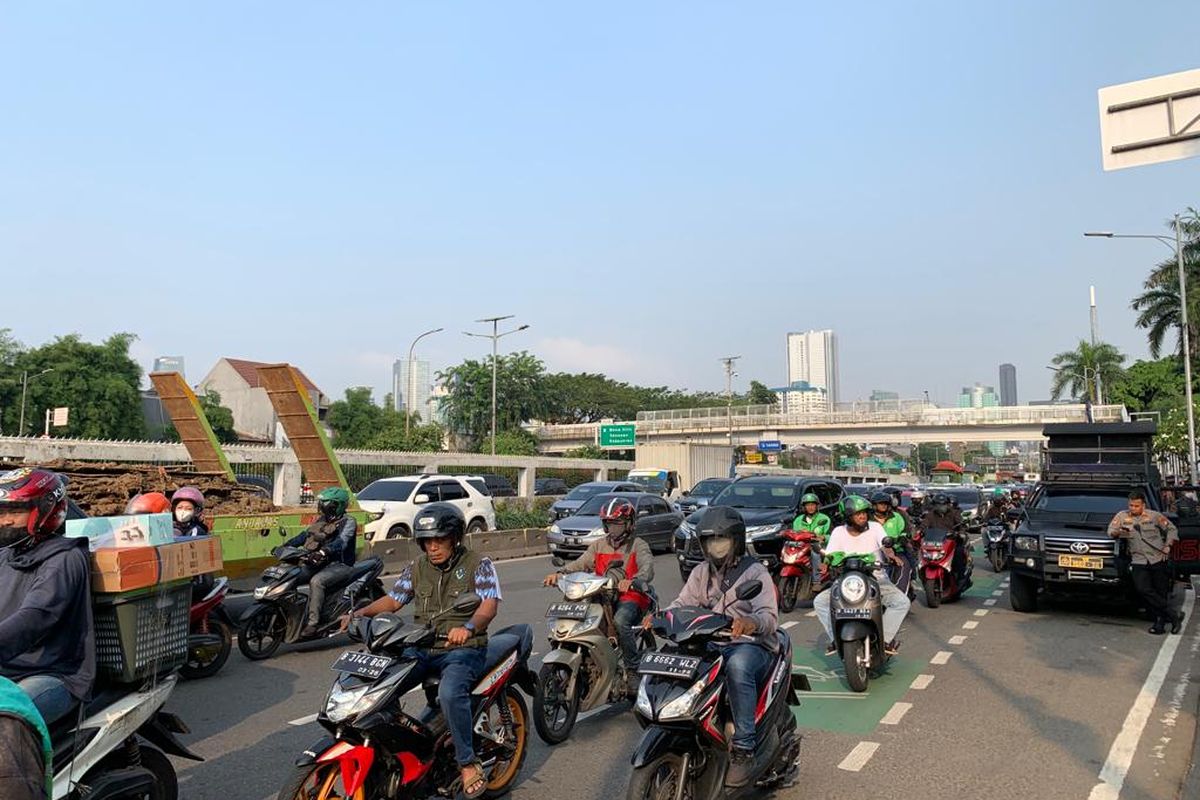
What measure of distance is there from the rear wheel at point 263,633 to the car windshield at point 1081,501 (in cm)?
1006

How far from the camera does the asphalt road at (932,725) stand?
5348mm

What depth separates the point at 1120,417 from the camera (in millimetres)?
50625

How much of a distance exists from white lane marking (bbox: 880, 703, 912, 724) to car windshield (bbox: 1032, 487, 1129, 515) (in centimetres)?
653

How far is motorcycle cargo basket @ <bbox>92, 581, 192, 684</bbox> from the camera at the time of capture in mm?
3840

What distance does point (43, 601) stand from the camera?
3.53 meters

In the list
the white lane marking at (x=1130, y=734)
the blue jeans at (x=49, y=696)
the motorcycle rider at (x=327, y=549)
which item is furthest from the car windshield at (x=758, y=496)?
the blue jeans at (x=49, y=696)

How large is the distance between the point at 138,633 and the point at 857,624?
5533 millimetres

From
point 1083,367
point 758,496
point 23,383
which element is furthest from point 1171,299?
point 23,383

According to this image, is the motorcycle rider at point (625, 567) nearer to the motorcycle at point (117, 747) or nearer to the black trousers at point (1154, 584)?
the motorcycle at point (117, 747)

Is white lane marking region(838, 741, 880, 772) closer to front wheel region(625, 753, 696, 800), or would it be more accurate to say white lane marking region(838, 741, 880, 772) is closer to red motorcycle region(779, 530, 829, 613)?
front wheel region(625, 753, 696, 800)

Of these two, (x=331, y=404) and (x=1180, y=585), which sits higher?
(x=331, y=404)

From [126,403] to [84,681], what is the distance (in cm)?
5213

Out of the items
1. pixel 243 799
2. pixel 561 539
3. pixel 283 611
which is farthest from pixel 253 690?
pixel 561 539

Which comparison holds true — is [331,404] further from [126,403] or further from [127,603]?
[127,603]
